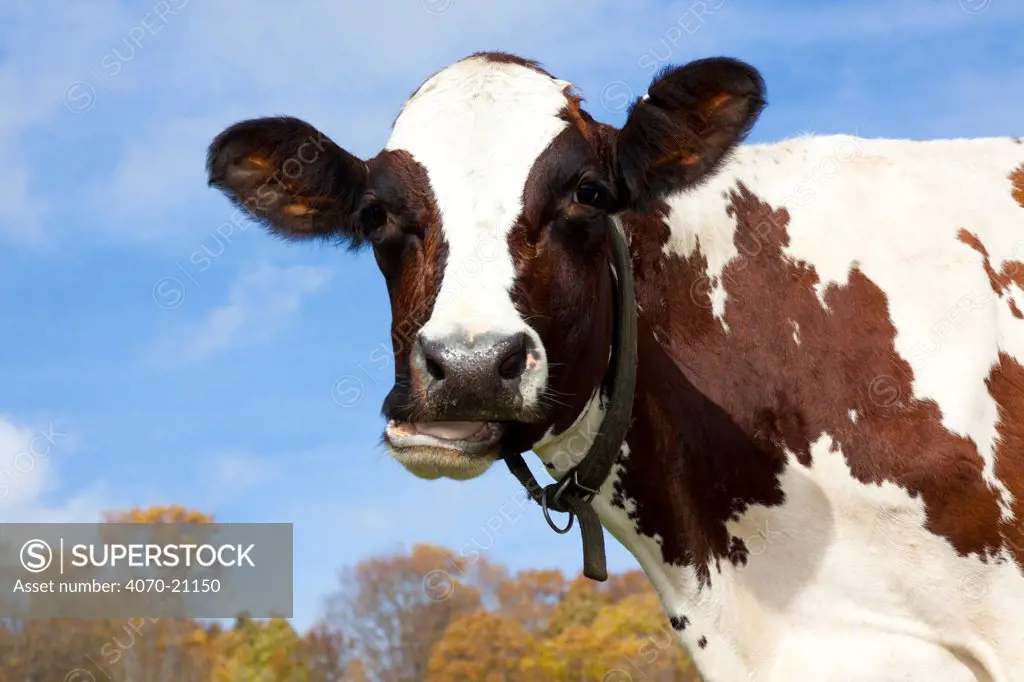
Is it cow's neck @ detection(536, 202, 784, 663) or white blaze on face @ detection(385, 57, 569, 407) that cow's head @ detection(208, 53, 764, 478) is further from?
cow's neck @ detection(536, 202, 784, 663)

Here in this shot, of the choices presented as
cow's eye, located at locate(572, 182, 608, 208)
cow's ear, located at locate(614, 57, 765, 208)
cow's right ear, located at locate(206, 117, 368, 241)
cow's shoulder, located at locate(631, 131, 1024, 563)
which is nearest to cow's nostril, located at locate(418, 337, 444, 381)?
cow's eye, located at locate(572, 182, 608, 208)

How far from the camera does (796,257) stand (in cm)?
631

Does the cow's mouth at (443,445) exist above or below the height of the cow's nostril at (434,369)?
below

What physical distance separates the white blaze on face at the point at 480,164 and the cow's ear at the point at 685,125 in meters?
0.47

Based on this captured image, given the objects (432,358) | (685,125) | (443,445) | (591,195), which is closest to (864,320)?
(685,125)

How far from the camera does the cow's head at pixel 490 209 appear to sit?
15.4 ft

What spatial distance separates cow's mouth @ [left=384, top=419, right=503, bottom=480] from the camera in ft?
15.7

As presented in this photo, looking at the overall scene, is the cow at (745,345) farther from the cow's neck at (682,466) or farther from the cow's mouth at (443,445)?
the cow's mouth at (443,445)

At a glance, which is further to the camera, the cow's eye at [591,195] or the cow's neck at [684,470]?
the cow's neck at [684,470]

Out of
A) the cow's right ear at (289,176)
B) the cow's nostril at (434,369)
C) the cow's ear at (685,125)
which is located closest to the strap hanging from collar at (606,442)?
the cow's ear at (685,125)

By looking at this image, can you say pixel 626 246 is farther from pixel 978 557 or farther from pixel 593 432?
pixel 978 557

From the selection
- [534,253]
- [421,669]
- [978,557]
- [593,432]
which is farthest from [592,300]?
[421,669]

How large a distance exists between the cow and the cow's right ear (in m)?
0.01

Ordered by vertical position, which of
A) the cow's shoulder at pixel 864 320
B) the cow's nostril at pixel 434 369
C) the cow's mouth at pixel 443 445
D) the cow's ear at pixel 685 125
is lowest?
the cow's mouth at pixel 443 445
